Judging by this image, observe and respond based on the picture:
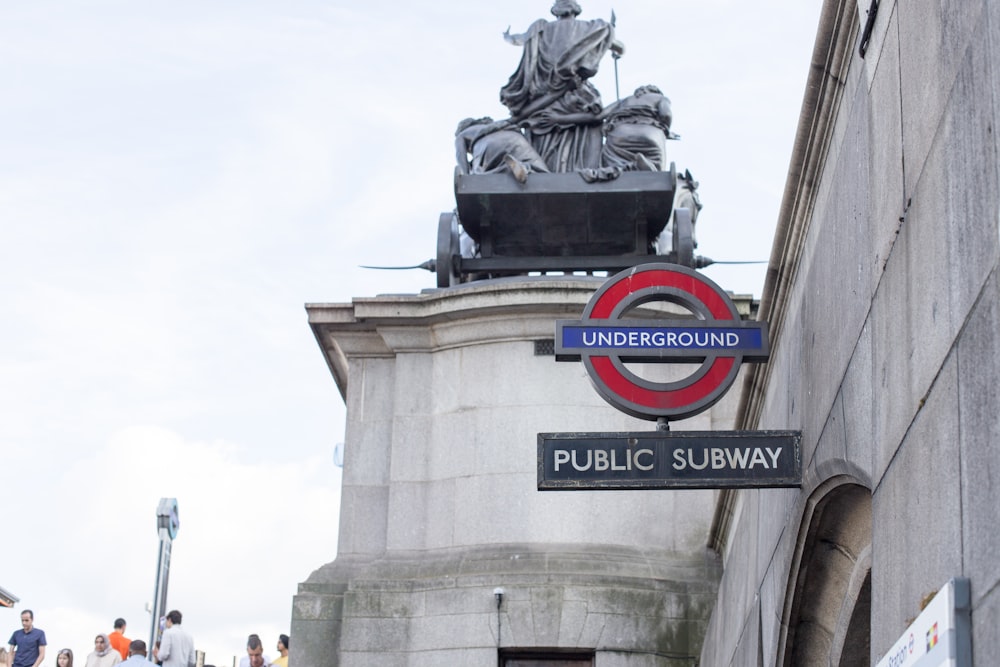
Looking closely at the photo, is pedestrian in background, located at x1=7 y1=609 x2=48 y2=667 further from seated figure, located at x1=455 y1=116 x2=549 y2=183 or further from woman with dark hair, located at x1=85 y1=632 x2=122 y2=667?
seated figure, located at x1=455 y1=116 x2=549 y2=183

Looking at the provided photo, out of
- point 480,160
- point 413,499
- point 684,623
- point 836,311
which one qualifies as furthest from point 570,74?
point 836,311

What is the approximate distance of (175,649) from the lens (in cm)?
1560

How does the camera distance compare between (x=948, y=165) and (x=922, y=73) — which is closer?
(x=948, y=165)

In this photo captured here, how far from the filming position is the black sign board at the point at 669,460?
9344mm

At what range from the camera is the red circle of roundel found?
9.84m

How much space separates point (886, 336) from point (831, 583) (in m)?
3.23

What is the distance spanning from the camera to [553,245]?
69.2 ft

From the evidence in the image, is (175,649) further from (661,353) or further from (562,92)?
(562,92)

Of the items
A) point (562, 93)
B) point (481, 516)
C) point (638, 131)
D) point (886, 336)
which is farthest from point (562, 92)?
point (886, 336)

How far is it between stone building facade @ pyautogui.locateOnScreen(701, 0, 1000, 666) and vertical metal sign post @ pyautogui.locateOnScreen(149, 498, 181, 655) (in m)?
7.71

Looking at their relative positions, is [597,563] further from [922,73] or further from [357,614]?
[922,73]

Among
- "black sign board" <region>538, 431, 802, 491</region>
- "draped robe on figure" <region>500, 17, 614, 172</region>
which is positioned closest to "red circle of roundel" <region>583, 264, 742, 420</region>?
"black sign board" <region>538, 431, 802, 491</region>

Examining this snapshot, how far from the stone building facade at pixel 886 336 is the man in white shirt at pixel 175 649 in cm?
619

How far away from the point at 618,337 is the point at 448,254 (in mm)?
10656
